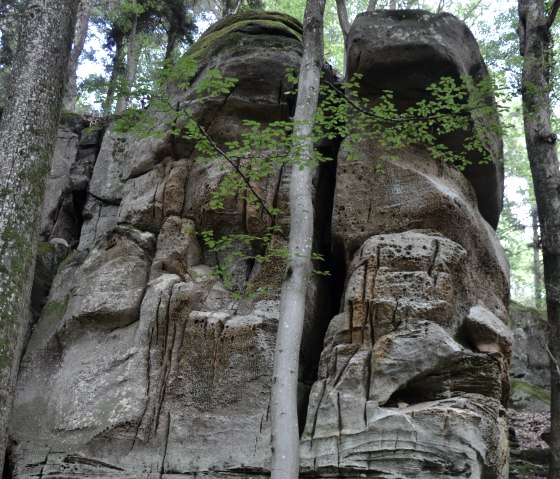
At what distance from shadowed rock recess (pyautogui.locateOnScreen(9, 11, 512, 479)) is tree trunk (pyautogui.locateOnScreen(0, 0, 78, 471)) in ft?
6.87

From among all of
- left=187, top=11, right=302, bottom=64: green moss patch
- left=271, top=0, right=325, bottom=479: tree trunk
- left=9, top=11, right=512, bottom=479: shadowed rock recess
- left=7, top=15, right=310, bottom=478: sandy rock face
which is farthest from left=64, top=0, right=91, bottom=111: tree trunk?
left=271, top=0, right=325, bottom=479: tree trunk

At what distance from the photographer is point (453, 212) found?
34.2ft

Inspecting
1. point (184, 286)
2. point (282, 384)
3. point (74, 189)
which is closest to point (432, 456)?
point (282, 384)

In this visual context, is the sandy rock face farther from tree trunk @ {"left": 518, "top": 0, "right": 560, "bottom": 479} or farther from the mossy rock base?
the mossy rock base

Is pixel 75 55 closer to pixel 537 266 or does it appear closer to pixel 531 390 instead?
pixel 531 390

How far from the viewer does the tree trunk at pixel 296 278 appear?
254 inches

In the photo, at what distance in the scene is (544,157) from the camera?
37.8 feet

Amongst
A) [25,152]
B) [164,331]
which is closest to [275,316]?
[164,331]

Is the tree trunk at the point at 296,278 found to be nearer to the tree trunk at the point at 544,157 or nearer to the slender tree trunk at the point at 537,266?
the tree trunk at the point at 544,157

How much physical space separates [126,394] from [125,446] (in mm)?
792

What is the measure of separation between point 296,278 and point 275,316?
2.66 m

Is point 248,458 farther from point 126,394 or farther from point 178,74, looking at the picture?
point 178,74

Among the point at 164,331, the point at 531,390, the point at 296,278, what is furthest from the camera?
the point at 531,390

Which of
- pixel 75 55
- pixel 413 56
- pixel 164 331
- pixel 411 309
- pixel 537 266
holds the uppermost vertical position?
pixel 75 55
